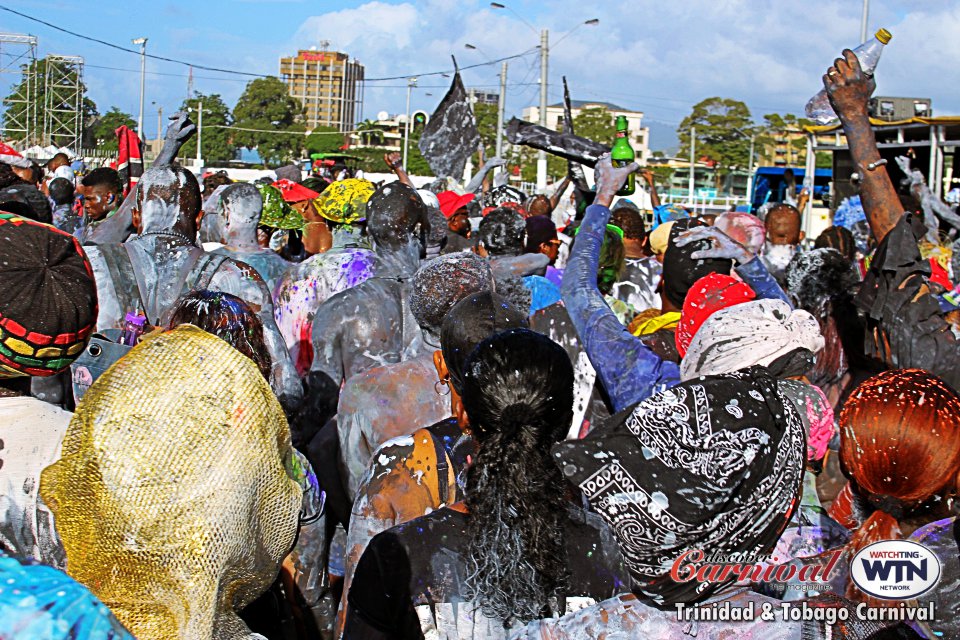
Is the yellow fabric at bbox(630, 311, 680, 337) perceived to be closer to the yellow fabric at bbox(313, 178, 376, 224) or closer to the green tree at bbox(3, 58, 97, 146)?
the yellow fabric at bbox(313, 178, 376, 224)

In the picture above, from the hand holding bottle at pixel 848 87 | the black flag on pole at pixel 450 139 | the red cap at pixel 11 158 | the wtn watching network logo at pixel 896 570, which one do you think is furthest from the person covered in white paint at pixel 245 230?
the black flag on pole at pixel 450 139

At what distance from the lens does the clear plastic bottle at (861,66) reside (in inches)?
145

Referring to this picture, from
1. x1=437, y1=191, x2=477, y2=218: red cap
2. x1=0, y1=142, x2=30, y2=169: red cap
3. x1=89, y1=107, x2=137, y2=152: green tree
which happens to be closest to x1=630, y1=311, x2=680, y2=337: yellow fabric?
x1=437, y1=191, x2=477, y2=218: red cap

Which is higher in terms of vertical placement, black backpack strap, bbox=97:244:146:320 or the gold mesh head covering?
black backpack strap, bbox=97:244:146:320

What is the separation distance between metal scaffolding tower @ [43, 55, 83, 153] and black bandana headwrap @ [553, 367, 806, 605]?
198 ft

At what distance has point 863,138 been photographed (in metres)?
3.69

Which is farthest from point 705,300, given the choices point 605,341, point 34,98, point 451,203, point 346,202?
point 34,98

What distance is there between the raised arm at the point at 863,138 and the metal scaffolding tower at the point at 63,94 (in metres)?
59.1

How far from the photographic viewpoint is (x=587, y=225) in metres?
4.04

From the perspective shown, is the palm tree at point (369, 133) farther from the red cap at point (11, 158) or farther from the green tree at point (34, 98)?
the red cap at point (11, 158)

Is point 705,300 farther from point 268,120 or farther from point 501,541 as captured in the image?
point 268,120

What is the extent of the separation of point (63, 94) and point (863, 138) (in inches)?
2764

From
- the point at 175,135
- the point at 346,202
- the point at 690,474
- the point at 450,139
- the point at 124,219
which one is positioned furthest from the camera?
the point at 450,139

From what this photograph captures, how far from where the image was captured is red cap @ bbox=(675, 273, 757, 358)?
3.75 meters
